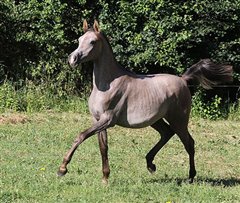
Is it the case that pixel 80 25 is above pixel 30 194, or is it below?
above

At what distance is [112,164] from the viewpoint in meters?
8.62

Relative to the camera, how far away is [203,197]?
6547 millimetres

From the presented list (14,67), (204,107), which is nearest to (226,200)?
(204,107)

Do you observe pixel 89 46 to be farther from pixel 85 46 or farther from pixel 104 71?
pixel 104 71

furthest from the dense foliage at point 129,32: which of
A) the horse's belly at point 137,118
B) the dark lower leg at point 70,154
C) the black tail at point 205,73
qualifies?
the dark lower leg at point 70,154

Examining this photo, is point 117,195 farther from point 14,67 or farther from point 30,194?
point 14,67

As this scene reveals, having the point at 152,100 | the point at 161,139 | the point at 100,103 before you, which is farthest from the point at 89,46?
the point at 161,139

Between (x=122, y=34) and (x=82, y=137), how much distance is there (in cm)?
775

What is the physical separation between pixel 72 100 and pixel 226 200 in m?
8.32

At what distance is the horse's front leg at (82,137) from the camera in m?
6.76

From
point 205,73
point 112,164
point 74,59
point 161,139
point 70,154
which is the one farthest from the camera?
point 112,164

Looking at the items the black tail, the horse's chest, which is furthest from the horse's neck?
the black tail

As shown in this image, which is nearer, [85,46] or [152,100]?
[85,46]

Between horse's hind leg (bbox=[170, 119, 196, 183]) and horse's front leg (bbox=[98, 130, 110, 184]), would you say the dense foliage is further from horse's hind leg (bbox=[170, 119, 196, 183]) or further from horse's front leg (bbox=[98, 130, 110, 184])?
horse's front leg (bbox=[98, 130, 110, 184])
